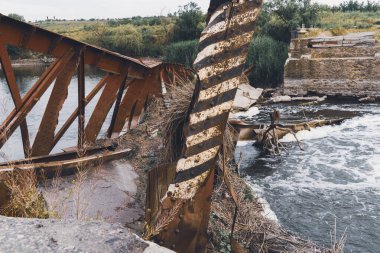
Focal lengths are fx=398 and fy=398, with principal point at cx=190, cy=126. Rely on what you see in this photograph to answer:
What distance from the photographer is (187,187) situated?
353 cm

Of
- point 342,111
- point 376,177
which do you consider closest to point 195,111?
point 376,177

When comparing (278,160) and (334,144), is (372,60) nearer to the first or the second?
(334,144)

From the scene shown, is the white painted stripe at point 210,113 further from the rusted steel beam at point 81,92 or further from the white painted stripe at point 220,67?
the rusted steel beam at point 81,92

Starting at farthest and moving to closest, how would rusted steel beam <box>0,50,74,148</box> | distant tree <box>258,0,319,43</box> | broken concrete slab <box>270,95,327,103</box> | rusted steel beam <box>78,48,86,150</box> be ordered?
distant tree <box>258,0,319,43</box>
broken concrete slab <box>270,95,327,103</box>
rusted steel beam <box>78,48,86,150</box>
rusted steel beam <box>0,50,74,148</box>

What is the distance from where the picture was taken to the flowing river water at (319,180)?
6805 mm

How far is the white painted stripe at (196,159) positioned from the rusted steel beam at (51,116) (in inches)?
121

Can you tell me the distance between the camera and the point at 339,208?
27.2 ft

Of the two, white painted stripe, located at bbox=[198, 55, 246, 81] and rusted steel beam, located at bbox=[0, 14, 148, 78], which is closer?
white painted stripe, located at bbox=[198, 55, 246, 81]

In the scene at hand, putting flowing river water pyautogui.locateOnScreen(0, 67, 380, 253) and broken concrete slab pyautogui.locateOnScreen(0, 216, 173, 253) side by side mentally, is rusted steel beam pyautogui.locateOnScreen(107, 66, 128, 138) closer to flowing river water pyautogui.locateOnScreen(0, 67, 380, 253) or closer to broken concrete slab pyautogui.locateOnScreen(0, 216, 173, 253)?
flowing river water pyautogui.locateOnScreen(0, 67, 380, 253)

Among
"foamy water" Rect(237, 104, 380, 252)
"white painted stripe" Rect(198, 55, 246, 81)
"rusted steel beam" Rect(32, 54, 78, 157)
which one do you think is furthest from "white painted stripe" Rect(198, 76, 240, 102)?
"foamy water" Rect(237, 104, 380, 252)

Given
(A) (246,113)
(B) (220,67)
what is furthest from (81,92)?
(A) (246,113)

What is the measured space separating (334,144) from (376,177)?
3012 mm

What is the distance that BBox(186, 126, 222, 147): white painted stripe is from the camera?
136 inches

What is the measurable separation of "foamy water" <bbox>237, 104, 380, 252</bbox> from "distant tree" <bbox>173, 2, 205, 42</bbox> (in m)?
21.8
